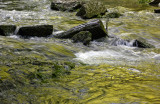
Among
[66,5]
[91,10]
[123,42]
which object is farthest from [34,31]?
[66,5]

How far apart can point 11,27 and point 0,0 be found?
13886 mm

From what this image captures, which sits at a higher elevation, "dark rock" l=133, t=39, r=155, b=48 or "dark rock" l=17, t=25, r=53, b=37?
"dark rock" l=17, t=25, r=53, b=37

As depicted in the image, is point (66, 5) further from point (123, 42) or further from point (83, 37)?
point (123, 42)

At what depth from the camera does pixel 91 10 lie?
13148 mm

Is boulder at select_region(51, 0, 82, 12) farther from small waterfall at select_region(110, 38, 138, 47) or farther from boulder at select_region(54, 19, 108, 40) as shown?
small waterfall at select_region(110, 38, 138, 47)

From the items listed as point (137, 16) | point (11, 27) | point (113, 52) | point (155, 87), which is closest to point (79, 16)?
point (137, 16)

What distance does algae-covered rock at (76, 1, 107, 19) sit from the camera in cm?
1290

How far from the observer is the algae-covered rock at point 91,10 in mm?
12898

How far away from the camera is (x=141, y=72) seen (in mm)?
4609

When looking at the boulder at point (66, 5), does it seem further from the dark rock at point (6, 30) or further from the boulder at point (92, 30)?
the dark rock at point (6, 30)

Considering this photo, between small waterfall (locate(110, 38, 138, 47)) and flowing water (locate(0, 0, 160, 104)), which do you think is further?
small waterfall (locate(110, 38, 138, 47))

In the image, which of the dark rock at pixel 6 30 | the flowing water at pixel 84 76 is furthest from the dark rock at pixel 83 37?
the dark rock at pixel 6 30

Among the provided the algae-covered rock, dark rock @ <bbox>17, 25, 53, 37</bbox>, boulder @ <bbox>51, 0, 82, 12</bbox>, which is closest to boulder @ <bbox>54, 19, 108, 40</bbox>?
dark rock @ <bbox>17, 25, 53, 37</bbox>

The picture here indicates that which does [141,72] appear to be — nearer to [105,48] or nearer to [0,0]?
[105,48]
